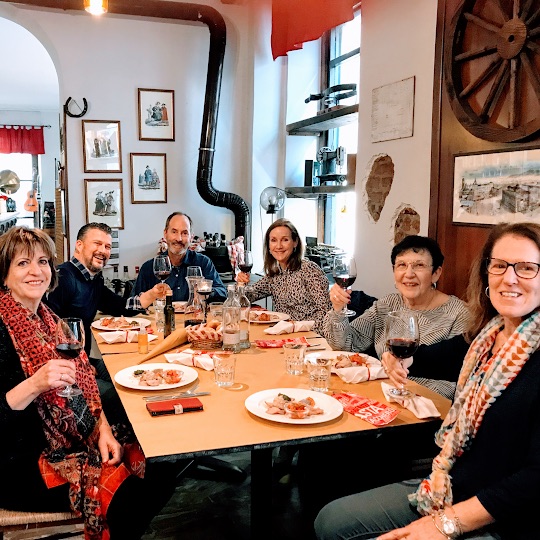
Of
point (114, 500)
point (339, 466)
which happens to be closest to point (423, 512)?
point (339, 466)

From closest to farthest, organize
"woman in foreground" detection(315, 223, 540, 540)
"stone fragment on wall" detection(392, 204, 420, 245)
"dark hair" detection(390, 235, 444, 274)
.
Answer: "woman in foreground" detection(315, 223, 540, 540)
"dark hair" detection(390, 235, 444, 274)
"stone fragment on wall" detection(392, 204, 420, 245)

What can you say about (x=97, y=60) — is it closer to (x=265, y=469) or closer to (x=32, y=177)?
(x=265, y=469)

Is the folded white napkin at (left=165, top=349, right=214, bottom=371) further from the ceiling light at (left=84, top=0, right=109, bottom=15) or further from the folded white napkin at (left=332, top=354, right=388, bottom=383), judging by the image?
the ceiling light at (left=84, top=0, right=109, bottom=15)

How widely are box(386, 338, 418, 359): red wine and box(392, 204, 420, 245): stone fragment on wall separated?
166 centimetres

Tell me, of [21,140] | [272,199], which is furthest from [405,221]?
[21,140]

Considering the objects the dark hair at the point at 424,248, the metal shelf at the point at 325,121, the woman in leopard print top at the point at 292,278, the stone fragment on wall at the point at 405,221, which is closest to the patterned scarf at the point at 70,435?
the dark hair at the point at 424,248

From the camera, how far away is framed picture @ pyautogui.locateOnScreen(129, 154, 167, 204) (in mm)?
5070

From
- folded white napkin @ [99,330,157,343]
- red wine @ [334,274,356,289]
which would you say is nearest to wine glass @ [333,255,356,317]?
red wine @ [334,274,356,289]

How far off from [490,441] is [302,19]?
368 centimetres

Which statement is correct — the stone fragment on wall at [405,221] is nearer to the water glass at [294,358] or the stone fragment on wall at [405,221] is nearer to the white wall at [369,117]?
the white wall at [369,117]

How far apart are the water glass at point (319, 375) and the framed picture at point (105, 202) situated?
3.54 m

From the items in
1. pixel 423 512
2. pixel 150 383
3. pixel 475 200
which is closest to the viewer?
pixel 423 512

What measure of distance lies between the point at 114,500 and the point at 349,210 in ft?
11.4

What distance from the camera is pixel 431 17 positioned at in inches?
123
